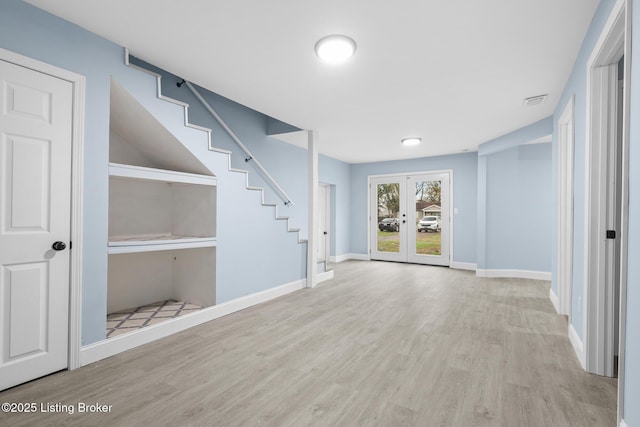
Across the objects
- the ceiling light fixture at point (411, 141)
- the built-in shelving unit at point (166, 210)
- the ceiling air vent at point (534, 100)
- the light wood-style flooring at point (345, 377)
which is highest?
the ceiling air vent at point (534, 100)

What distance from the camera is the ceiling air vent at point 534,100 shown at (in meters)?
3.58

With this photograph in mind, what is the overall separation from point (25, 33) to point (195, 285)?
263cm

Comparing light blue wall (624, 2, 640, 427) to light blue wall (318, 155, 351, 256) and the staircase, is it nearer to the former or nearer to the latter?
the staircase

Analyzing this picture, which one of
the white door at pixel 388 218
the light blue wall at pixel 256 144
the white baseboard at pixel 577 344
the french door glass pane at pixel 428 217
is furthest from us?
the white door at pixel 388 218

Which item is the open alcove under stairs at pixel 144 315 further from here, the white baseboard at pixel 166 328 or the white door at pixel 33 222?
the white door at pixel 33 222

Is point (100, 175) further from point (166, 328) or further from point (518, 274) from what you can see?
point (518, 274)

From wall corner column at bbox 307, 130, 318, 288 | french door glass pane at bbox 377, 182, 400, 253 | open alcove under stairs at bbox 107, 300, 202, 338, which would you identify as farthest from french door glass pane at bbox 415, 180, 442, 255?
open alcove under stairs at bbox 107, 300, 202, 338

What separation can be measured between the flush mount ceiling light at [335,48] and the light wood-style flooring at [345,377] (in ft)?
8.17

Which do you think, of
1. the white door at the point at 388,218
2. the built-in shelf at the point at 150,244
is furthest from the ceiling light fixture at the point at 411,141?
the built-in shelf at the point at 150,244

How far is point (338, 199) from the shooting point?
7.71 metres

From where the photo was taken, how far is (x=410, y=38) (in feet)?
7.98

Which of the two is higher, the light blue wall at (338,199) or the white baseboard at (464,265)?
the light blue wall at (338,199)

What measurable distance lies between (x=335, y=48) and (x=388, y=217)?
561 cm

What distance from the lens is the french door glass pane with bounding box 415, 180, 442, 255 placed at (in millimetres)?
7121
